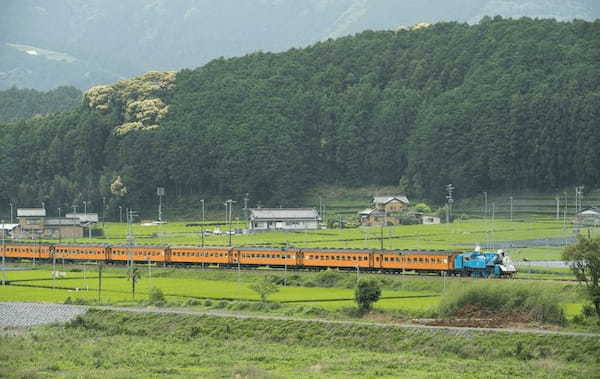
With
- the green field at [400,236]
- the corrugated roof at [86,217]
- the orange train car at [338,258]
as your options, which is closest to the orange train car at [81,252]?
the green field at [400,236]

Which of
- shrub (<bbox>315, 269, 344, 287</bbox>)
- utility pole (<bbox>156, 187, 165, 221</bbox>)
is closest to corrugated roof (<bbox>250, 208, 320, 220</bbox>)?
utility pole (<bbox>156, 187, 165, 221</bbox>)

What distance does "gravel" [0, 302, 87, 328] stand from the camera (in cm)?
5812

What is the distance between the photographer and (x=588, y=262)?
173 feet

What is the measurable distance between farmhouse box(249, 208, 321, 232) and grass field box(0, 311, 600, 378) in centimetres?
5786

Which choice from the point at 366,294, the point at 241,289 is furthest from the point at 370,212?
the point at 366,294

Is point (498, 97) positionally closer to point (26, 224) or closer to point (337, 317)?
point (26, 224)

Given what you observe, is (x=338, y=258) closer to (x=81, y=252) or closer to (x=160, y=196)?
(x=81, y=252)

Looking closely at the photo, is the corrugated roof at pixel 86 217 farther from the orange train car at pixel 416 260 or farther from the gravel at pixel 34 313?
the gravel at pixel 34 313

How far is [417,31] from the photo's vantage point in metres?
155

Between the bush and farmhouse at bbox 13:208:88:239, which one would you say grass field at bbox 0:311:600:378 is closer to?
the bush

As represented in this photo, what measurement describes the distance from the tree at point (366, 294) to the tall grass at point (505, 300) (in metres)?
3.02

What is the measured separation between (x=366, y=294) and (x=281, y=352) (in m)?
7.26

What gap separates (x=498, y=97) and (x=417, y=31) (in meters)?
30.6

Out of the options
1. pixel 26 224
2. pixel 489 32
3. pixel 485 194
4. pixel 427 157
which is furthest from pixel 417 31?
pixel 26 224
